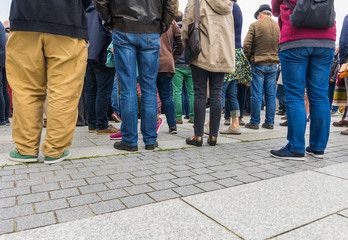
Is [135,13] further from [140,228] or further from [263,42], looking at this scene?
[263,42]

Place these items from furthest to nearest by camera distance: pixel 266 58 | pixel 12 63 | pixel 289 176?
pixel 266 58 < pixel 12 63 < pixel 289 176

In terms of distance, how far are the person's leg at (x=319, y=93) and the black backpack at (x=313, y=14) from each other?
0.26m

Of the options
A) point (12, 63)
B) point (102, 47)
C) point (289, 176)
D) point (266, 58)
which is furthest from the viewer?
point (266, 58)

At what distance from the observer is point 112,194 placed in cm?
186

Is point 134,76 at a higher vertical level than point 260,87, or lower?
higher

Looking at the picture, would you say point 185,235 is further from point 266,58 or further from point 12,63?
point 266,58

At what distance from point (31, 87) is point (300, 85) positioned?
2.57 m

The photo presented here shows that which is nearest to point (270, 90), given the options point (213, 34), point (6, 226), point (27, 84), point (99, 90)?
point (213, 34)

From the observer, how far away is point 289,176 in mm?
2342

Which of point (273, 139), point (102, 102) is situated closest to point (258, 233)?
point (273, 139)

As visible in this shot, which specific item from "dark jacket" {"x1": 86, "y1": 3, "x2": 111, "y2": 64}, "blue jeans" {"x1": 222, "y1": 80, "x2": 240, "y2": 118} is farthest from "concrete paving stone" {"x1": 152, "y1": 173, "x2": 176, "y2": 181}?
"blue jeans" {"x1": 222, "y1": 80, "x2": 240, "y2": 118}

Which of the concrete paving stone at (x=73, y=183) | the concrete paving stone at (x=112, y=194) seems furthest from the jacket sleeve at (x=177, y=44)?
the concrete paving stone at (x=112, y=194)

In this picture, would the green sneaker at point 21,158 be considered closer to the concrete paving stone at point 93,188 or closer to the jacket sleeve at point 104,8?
the concrete paving stone at point 93,188

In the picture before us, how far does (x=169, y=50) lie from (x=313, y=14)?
2.14 metres
